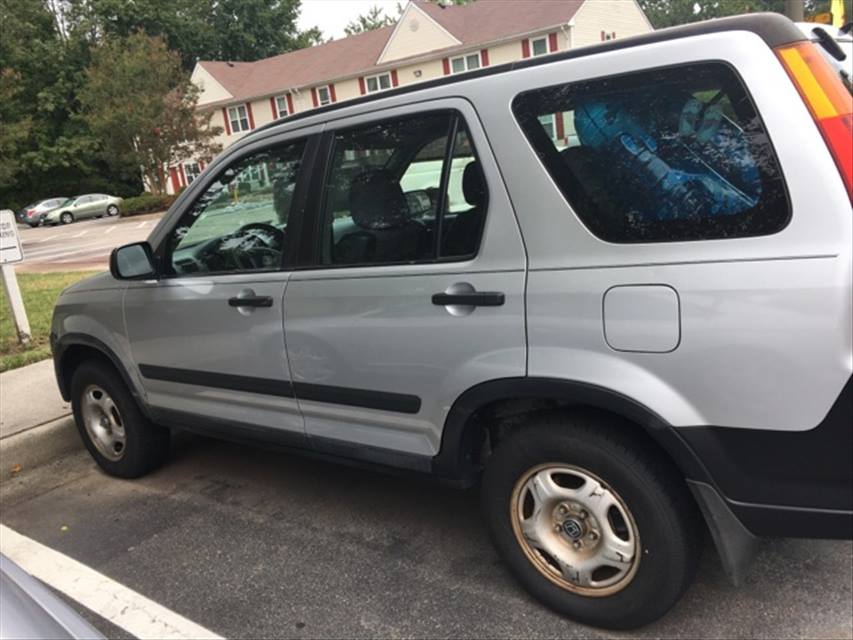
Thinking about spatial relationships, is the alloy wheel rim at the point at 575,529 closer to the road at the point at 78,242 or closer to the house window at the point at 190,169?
the road at the point at 78,242

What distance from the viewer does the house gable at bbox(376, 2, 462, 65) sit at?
36.0 metres

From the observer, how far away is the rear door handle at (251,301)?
3.11 m

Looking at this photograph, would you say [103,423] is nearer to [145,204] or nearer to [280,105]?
[145,204]

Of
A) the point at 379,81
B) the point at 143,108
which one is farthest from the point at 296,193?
the point at 379,81

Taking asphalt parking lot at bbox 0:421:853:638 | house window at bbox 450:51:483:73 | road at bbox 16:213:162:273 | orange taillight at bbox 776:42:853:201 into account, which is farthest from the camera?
house window at bbox 450:51:483:73

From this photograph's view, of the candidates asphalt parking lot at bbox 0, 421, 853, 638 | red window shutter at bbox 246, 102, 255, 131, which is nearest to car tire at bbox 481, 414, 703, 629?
asphalt parking lot at bbox 0, 421, 853, 638

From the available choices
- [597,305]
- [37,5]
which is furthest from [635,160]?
[37,5]

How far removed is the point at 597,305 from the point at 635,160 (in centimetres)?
46

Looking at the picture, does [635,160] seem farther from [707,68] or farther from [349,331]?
[349,331]

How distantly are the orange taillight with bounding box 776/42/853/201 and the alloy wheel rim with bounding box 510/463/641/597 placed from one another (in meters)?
1.17

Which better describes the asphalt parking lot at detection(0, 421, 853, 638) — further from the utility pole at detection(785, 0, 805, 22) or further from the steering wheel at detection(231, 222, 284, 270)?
the utility pole at detection(785, 0, 805, 22)

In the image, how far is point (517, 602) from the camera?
274 cm

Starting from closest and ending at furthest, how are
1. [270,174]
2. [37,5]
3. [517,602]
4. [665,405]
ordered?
[665,405] → [517,602] → [270,174] → [37,5]

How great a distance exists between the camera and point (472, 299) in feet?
8.16
